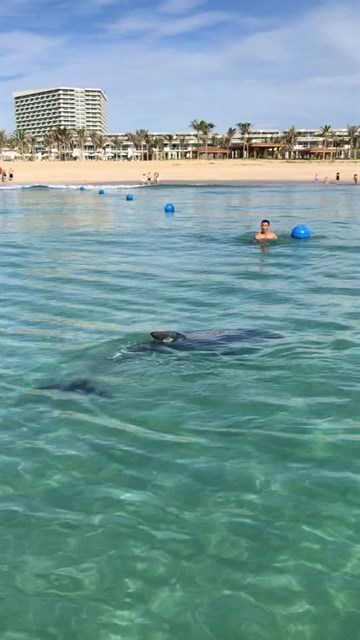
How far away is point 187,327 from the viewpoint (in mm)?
10398

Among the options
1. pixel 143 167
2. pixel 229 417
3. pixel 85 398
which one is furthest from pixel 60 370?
pixel 143 167

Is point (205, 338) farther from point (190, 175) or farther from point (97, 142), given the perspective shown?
point (97, 142)

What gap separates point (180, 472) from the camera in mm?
5676

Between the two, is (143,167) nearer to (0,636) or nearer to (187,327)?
(187,327)

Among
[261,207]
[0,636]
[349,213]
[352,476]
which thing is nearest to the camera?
[0,636]

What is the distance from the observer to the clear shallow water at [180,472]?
4098 mm

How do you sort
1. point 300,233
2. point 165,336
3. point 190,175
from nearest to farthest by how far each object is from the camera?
1. point 165,336
2. point 300,233
3. point 190,175

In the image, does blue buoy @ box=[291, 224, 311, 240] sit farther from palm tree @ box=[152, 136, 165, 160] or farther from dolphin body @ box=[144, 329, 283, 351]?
palm tree @ box=[152, 136, 165, 160]

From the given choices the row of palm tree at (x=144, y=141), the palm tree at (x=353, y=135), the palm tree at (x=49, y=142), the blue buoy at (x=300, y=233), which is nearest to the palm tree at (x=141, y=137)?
the row of palm tree at (x=144, y=141)

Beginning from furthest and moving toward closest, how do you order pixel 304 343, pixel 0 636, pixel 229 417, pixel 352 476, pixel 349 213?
pixel 349 213 → pixel 304 343 → pixel 229 417 → pixel 352 476 → pixel 0 636

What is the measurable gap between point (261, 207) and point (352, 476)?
32.7 m

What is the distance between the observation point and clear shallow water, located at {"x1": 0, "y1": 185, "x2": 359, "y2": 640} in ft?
13.4

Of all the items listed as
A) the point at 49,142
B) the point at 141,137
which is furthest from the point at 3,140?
→ the point at 141,137

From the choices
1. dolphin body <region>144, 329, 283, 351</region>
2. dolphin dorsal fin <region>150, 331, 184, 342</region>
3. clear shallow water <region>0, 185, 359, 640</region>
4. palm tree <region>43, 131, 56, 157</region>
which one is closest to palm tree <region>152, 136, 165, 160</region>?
palm tree <region>43, 131, 56, 157</region>
